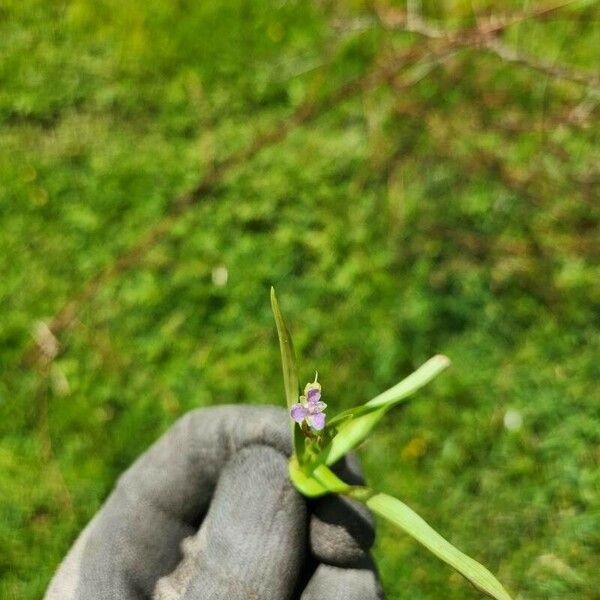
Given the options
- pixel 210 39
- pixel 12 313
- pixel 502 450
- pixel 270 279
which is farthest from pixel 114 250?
pixel 502 450

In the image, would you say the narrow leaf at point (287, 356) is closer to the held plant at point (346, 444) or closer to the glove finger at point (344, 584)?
the held plant at point (346, 444)

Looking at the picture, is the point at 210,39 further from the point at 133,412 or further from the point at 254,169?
the point at 133,412

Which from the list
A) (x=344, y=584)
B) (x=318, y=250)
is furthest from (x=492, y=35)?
(x=344, y=584)

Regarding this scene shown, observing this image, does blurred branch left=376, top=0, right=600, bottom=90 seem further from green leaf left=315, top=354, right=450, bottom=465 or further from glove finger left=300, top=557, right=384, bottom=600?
glove finger left=300, top=557, right=384, bottom=600

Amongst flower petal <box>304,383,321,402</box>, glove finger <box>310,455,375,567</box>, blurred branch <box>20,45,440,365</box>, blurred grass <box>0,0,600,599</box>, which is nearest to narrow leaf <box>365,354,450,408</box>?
flower petal <box>304,383,321,402</box>

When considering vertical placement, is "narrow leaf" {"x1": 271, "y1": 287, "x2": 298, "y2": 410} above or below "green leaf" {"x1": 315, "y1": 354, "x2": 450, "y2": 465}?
above
